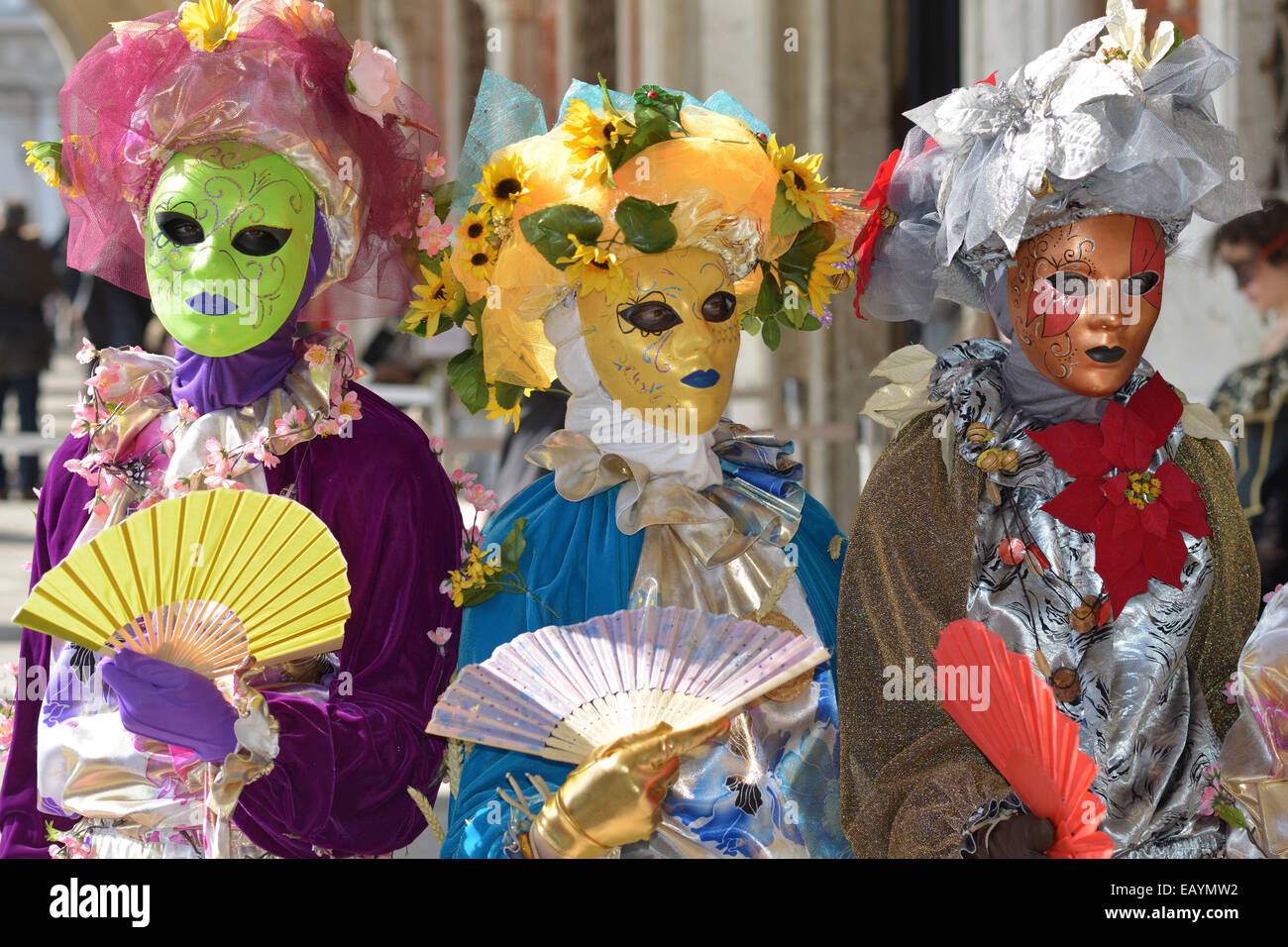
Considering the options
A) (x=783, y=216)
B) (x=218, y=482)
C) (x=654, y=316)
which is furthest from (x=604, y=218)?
(x=218, y=482)

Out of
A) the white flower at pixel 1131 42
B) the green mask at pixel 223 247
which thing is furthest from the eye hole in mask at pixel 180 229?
the white flower at pixel 1131 42

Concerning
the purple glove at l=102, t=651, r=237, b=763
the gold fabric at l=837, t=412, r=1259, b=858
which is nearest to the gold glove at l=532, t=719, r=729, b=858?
the gold fabric at l=837, t=412, r=1259, b=858

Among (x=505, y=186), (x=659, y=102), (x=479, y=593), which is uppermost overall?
(x=659, y=102)

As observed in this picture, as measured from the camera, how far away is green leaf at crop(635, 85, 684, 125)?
271cm

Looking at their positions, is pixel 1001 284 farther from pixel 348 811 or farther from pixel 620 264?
pixel 348 811

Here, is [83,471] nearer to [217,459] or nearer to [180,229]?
[217,459]

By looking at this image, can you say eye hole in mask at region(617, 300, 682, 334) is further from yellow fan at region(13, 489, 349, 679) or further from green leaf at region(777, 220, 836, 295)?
yellow fan at region(13, 489, 349, 679)

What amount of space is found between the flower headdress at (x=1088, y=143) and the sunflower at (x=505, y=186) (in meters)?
0.68

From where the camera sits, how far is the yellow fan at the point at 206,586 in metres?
2.31

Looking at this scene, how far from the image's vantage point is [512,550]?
8.96 feet

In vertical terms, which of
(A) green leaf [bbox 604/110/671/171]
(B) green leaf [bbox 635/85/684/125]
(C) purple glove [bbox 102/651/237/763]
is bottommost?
(C) purple glove [bbox 102/651/237/763]

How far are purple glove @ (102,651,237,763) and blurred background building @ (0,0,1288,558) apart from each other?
172 centimetres

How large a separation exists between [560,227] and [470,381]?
38cm
